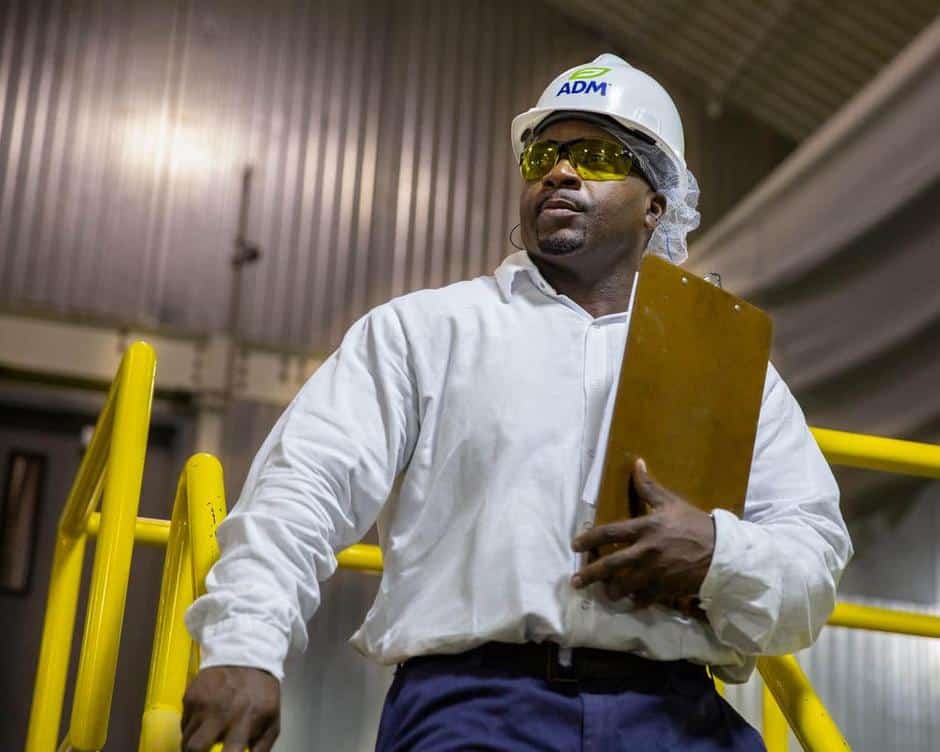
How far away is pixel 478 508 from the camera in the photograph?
87.0 inches

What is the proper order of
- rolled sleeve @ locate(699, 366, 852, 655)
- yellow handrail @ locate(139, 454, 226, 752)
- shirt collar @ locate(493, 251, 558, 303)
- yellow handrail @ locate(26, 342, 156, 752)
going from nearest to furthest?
yellow handrail @ locate(139, 454, 226, 752)
rolled sleeve @ locate(699, 366, 852, 655)
yellow handrail @ locate(26, 342, 156, 752)
shirt collar @ locate(493, 251, 558, 303)

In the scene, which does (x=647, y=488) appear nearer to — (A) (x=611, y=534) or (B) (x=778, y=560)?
(A) (x=611, y=534)

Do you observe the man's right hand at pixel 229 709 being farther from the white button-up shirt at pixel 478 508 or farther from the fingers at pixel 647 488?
the fingers at pixel 647 488

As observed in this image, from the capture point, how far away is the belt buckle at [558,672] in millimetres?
2090

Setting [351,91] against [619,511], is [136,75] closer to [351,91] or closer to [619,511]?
[351,91]

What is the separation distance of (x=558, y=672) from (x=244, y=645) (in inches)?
19.9

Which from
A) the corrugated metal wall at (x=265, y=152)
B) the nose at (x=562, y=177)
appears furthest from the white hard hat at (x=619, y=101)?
the corrugated metal wall at (x=265, y=152)

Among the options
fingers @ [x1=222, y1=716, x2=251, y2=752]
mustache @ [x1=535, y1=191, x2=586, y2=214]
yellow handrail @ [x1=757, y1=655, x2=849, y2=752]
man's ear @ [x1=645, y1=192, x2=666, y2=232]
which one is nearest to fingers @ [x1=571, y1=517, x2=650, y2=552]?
yellow handrail @ [x1=757, y1=655, x2=849, y2=752]

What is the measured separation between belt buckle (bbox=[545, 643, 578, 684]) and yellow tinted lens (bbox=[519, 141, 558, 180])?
965mm

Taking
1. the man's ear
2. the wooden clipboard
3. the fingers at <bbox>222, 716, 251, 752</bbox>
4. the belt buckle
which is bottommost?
the fingers at <bbox>222, 716, 251, 752</bbox>

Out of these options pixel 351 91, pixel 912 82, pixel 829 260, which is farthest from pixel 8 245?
pixel 912 82

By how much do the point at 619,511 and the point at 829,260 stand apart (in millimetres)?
4777

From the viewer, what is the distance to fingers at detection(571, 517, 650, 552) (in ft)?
6.94

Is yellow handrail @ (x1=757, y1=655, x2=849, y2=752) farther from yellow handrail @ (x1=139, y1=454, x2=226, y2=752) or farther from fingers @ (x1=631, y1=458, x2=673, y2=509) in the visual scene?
yellow handrail @ (x1=139, y1=454, x2=226, y2=752)
